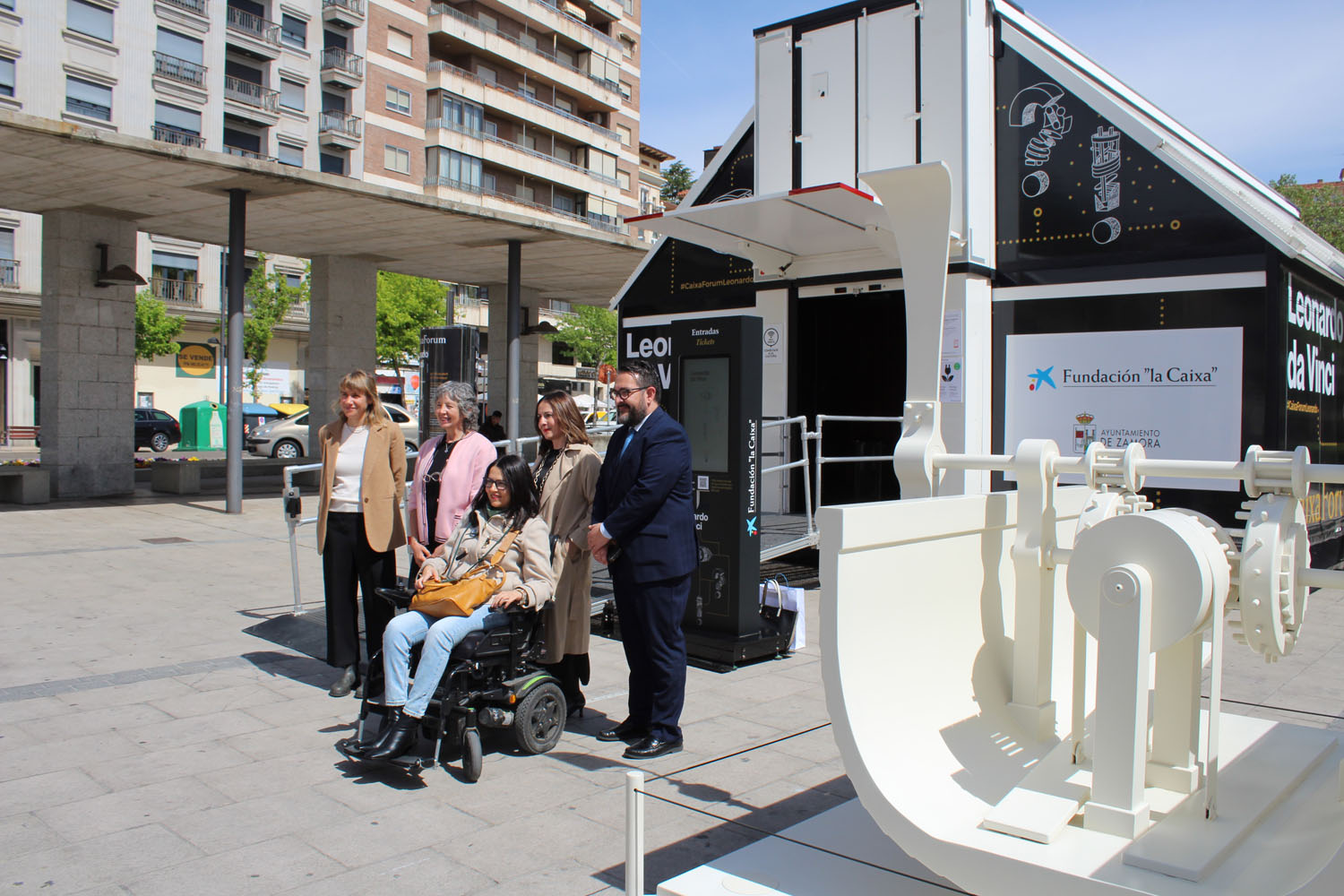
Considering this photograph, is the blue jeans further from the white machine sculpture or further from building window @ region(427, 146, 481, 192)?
building window @ region(427, 146, 481, 192)

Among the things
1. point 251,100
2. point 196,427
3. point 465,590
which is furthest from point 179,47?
point 465,590

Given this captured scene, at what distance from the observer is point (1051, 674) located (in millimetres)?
3047

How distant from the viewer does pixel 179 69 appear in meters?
41.1

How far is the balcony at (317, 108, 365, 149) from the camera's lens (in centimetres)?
4628

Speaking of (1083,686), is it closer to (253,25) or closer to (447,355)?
(447,355)

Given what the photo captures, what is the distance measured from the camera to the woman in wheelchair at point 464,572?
14.3ft

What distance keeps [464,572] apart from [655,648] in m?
1.03

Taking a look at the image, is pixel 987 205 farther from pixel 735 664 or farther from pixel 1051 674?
pixel 1051 674

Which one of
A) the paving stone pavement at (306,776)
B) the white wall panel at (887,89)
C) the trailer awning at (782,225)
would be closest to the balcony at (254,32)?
the trailer awning at (782,225)

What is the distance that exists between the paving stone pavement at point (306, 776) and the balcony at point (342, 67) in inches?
1728

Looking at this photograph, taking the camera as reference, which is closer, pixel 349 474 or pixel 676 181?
pixel 349 474

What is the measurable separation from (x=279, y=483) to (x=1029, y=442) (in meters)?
19.1

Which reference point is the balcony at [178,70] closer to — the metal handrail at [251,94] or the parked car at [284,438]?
the metal handrail at [251,94]

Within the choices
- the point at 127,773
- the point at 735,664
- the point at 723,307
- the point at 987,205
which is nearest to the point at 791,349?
the point at 723,307
